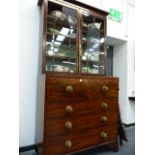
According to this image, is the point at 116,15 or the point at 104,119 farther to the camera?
the point at 116,15

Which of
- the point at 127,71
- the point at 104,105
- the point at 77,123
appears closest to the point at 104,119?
the point at 104,105

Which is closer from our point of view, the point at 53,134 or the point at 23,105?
the point at 53,134

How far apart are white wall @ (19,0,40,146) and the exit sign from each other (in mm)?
1472

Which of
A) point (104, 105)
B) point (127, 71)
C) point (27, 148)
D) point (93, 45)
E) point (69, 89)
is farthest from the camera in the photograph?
point (127, 71)

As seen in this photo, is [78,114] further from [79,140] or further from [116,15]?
[116,15]

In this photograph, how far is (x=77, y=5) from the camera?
2.15 meters

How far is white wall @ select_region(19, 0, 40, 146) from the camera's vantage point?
7.09 feet

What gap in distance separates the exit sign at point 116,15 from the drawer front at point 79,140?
2.04 m

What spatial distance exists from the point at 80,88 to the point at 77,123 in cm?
39

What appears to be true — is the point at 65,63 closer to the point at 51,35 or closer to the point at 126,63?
the point at 51,35

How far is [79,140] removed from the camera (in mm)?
1893
